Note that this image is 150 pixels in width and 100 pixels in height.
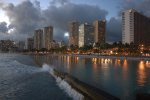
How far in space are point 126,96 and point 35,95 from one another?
5438 millimetres

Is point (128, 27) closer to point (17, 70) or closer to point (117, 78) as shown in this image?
point (117, 78)

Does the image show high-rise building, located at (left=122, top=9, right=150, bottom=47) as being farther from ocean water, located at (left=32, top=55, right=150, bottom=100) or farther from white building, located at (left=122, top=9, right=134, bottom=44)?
ocean water, located at (left=32, top=55, right=150, bottom=100)

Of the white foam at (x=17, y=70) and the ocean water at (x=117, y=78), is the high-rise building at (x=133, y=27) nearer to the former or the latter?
the ocean water at (x=117, y=78)

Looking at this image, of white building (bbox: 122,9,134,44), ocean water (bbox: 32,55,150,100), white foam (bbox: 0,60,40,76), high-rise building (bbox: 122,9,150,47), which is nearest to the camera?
ocean water (bbox: 32,55,150,100)

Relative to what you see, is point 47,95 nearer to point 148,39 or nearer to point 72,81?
point 72,81

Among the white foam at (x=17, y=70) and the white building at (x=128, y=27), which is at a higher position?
the white building at (x=128, y=27)

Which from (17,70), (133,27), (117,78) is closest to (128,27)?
(133,27)

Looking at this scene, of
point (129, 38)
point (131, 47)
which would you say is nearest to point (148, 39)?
point (129, 38)

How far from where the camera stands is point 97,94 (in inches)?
207

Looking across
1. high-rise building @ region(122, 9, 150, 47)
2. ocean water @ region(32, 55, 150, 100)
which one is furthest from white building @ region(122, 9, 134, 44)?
ocean water @ region(32, 55, 150, 100)

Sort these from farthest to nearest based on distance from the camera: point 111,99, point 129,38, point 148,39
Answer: point 148,39 < point 129,38 < point 111,99

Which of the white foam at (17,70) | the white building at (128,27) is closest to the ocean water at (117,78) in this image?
the white foam at (17,70)

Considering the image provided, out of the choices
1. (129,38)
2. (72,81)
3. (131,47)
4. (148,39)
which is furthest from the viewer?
(148,39)

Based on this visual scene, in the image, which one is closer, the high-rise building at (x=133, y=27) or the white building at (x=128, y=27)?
the white building at (x=128, y=27)
